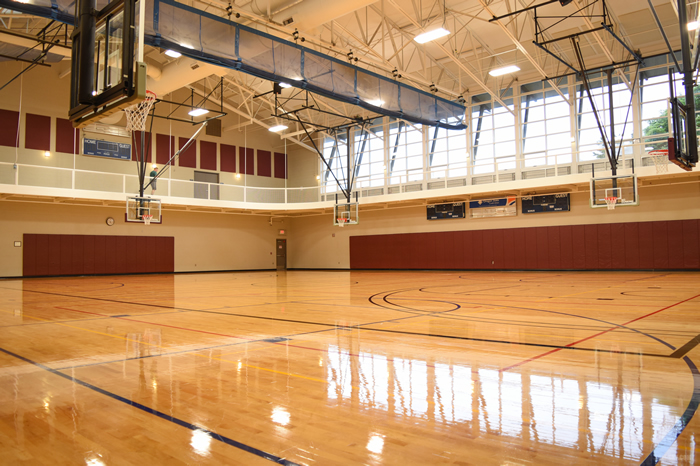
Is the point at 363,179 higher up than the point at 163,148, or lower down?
lower down

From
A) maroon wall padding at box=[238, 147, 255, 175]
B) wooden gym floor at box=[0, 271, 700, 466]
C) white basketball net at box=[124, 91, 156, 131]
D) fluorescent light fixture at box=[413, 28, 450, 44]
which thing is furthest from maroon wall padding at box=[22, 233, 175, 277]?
fluorescent light fixture at box=[413, 28, 450, 44]

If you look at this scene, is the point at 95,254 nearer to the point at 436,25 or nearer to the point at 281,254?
the point at 281,254

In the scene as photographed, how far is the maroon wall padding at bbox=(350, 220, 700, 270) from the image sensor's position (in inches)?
869

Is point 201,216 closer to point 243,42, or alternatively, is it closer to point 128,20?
point 243,42

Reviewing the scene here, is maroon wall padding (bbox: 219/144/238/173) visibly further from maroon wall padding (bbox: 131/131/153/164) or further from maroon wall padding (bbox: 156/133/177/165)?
maroon wall padding (bbox: 131/131/153/164)

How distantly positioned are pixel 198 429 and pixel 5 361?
351 centimetres

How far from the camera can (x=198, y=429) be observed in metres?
3.15

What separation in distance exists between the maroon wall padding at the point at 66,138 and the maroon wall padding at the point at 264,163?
11847mm

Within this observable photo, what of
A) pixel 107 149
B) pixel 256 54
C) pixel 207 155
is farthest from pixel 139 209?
pixel 256 54

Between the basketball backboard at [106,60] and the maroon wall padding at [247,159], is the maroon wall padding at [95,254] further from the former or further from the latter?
the basketball backboard at [106,60]

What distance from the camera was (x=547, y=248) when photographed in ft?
82.1

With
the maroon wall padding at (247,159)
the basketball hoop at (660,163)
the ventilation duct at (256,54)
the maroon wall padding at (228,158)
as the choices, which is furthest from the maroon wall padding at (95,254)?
the basketball hoop at (660,163)

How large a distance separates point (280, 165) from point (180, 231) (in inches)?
369

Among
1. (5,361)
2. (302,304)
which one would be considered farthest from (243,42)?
(5,361)
